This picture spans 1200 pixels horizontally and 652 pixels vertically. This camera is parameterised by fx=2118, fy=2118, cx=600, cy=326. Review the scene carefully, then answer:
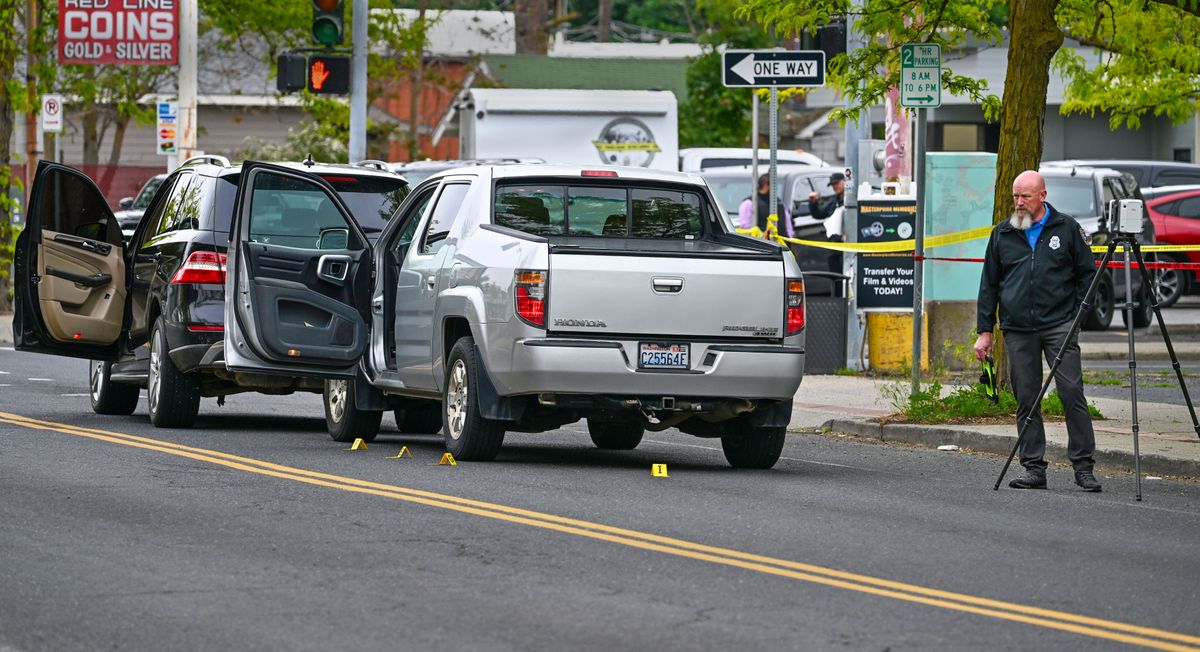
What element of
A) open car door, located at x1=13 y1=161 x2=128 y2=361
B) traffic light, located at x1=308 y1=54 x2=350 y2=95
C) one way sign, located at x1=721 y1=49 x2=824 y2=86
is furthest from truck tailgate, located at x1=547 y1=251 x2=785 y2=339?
traffic light, located at x1=308 y1=54 x2=350 y2=95

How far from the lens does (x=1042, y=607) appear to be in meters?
8.06

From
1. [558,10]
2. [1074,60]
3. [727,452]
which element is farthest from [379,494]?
[558,10]

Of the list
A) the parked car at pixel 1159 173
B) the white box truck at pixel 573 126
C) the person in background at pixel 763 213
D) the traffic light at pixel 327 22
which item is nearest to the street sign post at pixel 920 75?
the traffic light at pixel 327 22

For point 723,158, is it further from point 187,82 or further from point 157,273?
point 157,273

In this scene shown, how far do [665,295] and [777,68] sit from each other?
261 inches

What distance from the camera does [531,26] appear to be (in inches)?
2344

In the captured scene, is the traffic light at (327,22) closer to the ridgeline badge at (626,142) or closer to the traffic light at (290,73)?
the traffic light at (290,73)

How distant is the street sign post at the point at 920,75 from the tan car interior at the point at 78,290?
609cm

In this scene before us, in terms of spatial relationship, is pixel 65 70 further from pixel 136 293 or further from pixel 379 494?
pixel 379 494

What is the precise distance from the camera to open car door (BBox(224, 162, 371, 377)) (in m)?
13.9

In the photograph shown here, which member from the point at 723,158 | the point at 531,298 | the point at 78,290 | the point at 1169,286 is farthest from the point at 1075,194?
the point at 531,298

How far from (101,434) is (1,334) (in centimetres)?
1352

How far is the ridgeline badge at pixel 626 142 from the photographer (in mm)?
36375

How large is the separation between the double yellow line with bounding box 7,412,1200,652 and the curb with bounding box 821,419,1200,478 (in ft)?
15.5
